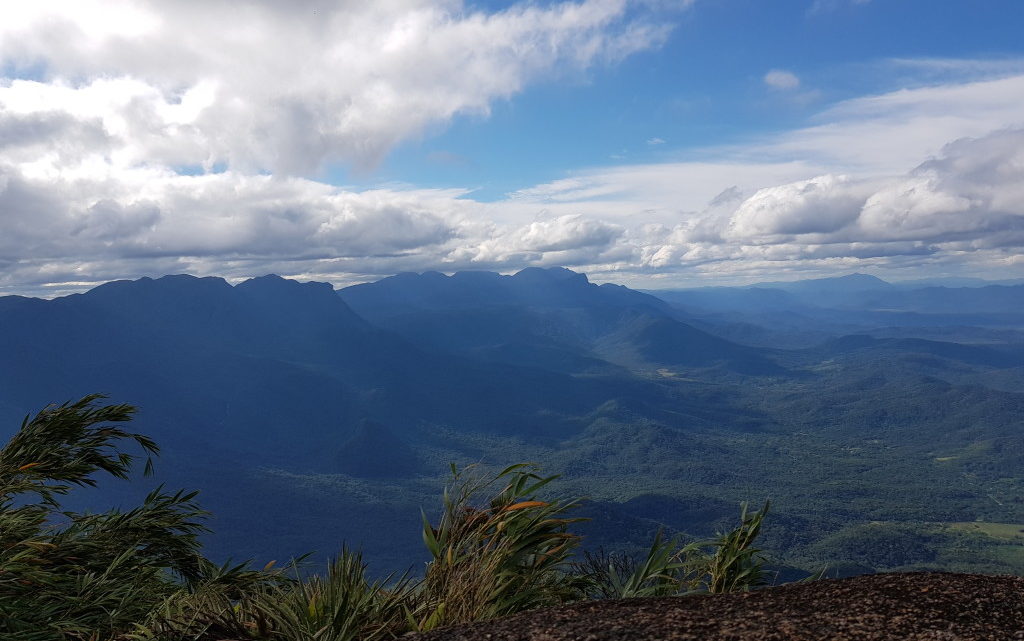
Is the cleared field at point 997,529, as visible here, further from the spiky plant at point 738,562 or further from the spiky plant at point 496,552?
the spiky plant at point 496,552

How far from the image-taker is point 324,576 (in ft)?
19.1

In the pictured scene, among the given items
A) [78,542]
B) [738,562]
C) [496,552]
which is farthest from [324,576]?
[738,562]

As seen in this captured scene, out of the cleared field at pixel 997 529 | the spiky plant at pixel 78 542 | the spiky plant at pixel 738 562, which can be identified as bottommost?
the cleared field at pixel 997 529

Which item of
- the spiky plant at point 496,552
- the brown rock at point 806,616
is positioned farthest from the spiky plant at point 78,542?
the brown rock at point 806,616

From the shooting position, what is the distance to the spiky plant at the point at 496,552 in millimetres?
5363

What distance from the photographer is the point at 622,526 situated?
190375 millimetres

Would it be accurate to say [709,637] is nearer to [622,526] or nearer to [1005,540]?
[622,526]

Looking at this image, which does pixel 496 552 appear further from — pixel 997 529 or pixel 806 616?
pixel 997 529

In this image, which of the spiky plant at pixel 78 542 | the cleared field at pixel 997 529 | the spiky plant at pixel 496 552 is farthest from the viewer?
the cleared field at pixel 997 529

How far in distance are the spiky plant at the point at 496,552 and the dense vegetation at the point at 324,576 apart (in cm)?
1

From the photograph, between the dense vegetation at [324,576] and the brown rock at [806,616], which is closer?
the brown rock at [806,616]

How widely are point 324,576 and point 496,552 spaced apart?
5.43ft

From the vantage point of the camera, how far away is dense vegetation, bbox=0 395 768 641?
5070 millimetres

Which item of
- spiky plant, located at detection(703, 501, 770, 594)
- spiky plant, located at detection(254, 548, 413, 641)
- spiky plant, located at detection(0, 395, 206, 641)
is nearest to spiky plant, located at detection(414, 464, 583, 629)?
spiky plant, located at detection(254, 548, 413, 641)
